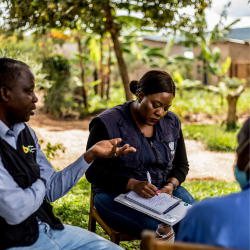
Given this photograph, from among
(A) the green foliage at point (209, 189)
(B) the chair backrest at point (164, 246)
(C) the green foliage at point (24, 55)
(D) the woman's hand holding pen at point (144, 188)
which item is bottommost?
(A) the green foliage at point (209, 189)

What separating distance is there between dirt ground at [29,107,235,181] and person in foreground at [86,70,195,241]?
349 centimetres

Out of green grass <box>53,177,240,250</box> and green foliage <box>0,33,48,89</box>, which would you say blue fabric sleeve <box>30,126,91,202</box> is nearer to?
green grass <box>53,177,240,250</box>

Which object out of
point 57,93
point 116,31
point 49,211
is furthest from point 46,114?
point 49,211

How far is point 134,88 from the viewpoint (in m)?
2.96

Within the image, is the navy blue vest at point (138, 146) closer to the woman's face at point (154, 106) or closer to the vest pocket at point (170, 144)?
the vest pocket at point (170, 144)

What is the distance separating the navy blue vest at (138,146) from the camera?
102 inches

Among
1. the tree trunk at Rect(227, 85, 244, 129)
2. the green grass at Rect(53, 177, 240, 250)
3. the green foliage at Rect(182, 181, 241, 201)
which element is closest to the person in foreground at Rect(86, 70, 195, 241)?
the green grass at Rect(53, 177, 240, 250)

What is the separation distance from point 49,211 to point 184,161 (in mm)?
1411

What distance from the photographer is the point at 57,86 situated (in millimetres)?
11859

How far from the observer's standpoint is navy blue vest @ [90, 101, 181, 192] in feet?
8.51

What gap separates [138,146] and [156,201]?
493mm

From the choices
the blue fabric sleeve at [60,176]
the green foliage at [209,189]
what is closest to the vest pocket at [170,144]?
the blue fabric sleeve at [60,176]

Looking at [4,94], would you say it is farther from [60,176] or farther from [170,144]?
[170,144]

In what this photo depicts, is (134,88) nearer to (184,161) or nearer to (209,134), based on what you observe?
(184,161)
